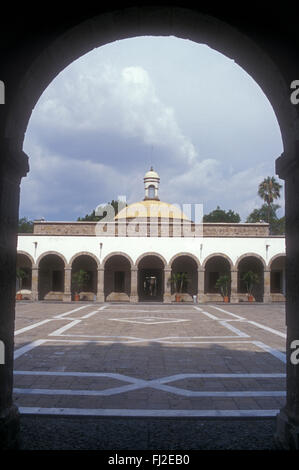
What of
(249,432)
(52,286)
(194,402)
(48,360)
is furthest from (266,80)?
(52,286)

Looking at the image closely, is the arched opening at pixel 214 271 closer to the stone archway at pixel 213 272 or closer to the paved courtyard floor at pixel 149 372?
the stone archway at pixel 213 272

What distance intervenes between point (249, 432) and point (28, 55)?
13.6 feet

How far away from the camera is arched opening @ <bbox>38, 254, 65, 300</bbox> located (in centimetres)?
2739

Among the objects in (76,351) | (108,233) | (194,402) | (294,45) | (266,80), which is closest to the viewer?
(294,45)

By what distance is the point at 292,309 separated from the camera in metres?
3.38

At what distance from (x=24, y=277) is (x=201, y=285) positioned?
12.1 m

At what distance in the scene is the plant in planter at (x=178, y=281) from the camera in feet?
84.7

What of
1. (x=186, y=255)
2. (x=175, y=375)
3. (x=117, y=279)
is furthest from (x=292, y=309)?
(x=117, y=279)

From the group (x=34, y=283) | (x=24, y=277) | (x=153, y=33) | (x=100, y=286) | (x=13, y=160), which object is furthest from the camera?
(x=24, y=277)

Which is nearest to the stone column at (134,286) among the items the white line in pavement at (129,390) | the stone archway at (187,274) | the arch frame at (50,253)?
the stone archway at (187,274)

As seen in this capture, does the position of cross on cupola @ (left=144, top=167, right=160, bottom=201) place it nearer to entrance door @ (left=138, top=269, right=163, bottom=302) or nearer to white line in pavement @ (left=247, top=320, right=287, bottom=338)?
entrance door @ (left=138, top=269, right=163, bottom=302)

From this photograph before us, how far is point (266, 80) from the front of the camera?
3779 mm

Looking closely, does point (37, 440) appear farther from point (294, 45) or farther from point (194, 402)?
point (294, 45)

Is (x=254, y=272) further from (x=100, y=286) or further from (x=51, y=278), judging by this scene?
(x=51, y=278)
